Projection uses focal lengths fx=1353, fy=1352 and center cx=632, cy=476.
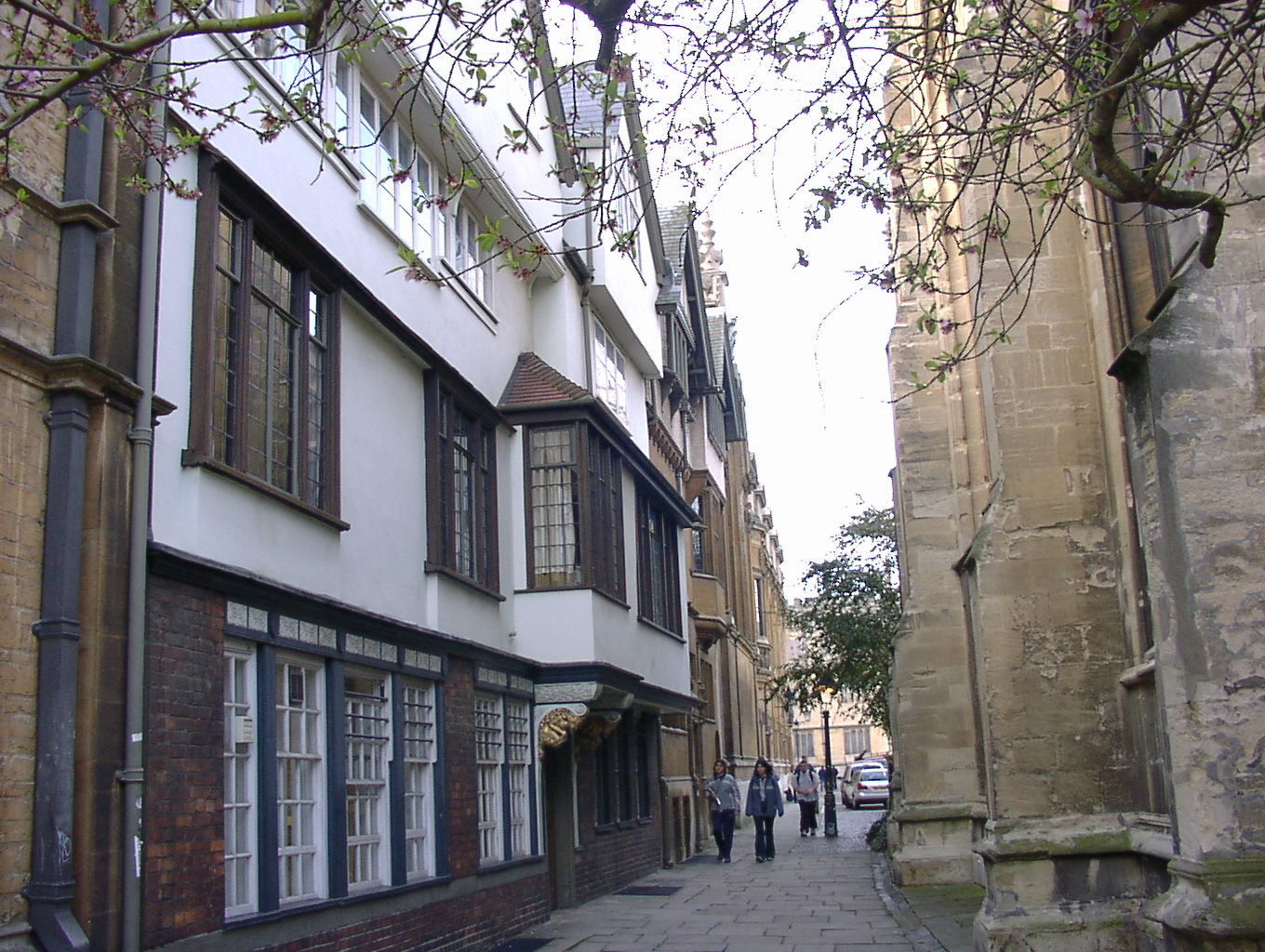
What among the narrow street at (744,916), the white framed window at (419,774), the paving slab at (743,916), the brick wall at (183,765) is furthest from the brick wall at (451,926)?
the brick wall at (183,765)

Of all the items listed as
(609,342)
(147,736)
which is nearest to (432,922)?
(147,736)

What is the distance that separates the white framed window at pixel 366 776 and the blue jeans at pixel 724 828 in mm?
12867

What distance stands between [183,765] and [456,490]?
243 inches

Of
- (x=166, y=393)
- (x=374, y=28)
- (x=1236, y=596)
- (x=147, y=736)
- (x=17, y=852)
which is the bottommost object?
(x=17, y=852)

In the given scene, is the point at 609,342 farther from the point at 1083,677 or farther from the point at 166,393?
the point at 166,393

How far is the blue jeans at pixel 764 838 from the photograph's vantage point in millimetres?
23422

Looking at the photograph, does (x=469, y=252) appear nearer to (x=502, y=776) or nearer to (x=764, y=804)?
(x=502, y=776)

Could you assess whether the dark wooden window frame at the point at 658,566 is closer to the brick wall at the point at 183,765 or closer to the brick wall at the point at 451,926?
the brick wall at the point at 451,926

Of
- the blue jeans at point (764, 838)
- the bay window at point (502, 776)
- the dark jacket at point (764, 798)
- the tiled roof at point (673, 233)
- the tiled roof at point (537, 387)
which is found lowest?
the blue jeans at point (764, 838)

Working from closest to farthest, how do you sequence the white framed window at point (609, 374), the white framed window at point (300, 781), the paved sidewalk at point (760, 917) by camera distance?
the white framed window at point (300, 781) < the paved sidewalk at point (760, 917) < the white framed window at point (609, 374)

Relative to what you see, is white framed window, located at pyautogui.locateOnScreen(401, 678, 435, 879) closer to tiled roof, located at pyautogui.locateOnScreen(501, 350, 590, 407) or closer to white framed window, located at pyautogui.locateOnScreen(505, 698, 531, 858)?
white framed window, located at pyautogui.locateOnScreen(505, 698, 531, 858)

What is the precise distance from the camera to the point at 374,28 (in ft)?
21.9

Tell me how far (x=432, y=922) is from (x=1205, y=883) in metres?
6.90

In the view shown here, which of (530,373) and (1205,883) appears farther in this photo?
(530,373)
